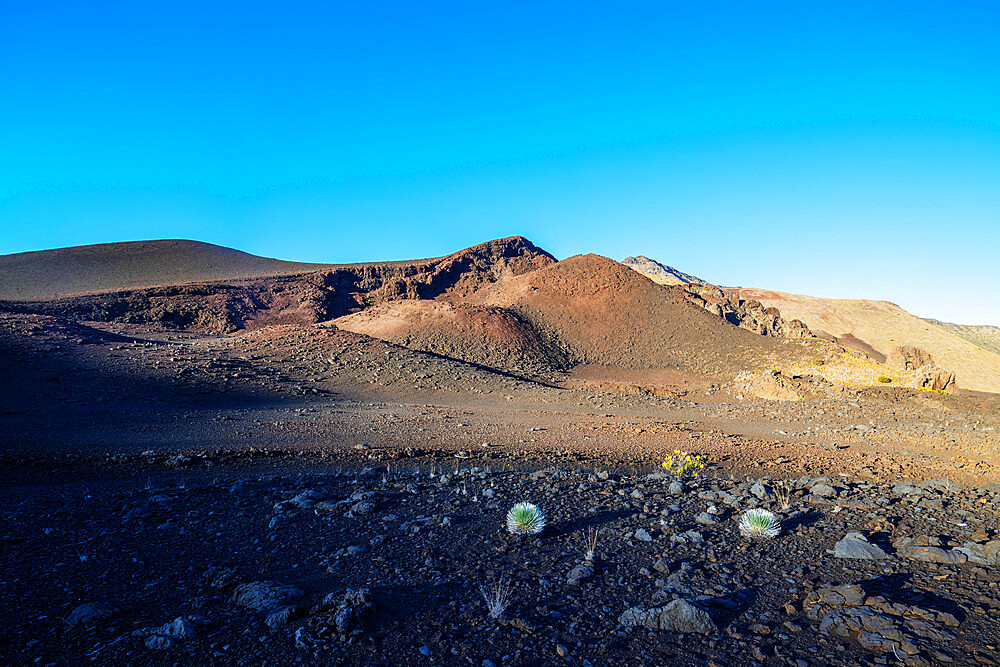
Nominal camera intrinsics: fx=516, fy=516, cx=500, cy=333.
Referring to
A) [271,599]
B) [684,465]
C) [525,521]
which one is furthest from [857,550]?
[271,599]

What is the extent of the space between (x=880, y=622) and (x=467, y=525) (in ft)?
11.8

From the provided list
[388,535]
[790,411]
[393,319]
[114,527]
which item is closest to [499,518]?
[388,535]

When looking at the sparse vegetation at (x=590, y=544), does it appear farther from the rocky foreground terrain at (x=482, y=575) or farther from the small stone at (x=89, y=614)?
the small stone at (x=89, y=614)

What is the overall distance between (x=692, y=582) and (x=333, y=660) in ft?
9.40

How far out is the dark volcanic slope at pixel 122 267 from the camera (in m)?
66.6

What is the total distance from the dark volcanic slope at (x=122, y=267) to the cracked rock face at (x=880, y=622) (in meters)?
69.6

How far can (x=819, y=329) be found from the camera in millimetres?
59406

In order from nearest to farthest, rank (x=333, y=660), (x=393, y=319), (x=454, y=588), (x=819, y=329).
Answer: (x=333, y=660), (x=454, y=588), (x=393, y=319), (x=819, y=329)

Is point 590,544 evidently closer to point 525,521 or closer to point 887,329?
point 525,521

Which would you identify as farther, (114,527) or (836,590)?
(114,527)

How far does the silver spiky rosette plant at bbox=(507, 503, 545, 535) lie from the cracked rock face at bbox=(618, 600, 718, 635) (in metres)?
1.72

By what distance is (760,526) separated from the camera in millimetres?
Answer: 5457

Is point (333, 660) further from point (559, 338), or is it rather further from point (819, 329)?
point (819, 329)

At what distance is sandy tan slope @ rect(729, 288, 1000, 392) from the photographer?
4491 cm
